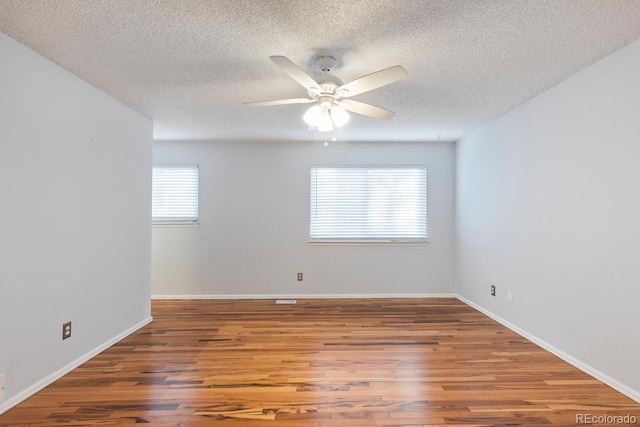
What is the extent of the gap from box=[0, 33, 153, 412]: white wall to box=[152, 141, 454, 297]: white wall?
1.28 metres

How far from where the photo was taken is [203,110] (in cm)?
329

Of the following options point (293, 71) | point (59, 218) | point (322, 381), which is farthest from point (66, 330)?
point (293, 71)

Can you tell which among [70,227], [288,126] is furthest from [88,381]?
[288,126]

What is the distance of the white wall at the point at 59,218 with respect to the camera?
1955mm

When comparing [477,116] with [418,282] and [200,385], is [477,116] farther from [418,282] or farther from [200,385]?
[200,385]

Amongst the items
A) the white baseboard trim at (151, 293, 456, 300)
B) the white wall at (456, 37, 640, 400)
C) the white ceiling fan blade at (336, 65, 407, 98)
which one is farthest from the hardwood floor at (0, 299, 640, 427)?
the white ceiling fan blade at (336, 65, 407, 98)

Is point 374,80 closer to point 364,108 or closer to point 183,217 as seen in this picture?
point 364,108

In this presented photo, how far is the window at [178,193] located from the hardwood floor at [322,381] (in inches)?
65.0

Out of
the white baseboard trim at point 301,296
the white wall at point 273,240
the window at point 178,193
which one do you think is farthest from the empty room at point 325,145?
the window at point 178,193

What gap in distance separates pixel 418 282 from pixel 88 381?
12.7 ft

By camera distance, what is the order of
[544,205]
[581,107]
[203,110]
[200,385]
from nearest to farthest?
[200,385] < [581,107] < [544,205] < [203,110]

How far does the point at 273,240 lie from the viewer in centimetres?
461

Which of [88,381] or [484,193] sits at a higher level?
[484,193]

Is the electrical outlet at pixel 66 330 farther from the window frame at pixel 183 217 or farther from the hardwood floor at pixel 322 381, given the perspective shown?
the window frame at pixel 183 217
